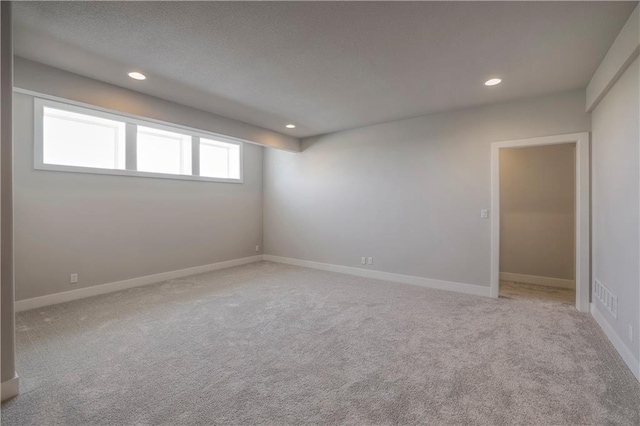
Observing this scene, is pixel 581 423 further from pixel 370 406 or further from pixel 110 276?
pixel 110 276

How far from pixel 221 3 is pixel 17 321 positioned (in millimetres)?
3844

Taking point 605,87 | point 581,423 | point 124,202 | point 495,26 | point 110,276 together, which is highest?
point 495,26

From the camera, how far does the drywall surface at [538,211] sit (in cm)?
451

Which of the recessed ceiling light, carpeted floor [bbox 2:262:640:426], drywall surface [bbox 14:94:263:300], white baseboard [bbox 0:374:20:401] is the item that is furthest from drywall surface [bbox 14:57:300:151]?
white baseboard [bbox 0:374:20:401]

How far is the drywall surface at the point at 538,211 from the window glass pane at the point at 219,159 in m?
5.12

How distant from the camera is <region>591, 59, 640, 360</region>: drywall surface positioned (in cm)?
222

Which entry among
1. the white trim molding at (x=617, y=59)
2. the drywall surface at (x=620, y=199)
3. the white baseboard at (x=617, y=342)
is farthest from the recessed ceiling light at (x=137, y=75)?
the white baseboard at (x=617, y=342)

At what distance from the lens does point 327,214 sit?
5676 millimetres

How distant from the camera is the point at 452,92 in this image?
3545 millimetres

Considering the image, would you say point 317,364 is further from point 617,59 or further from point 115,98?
point 115,98

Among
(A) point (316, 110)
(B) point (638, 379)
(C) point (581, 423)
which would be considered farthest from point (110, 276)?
(B) point (638, 379)

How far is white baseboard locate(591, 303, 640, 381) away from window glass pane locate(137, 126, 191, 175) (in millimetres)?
6078

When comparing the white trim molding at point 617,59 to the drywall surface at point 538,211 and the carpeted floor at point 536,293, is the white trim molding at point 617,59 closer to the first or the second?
the drywall surface at point 538,211

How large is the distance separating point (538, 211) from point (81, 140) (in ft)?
23.1
